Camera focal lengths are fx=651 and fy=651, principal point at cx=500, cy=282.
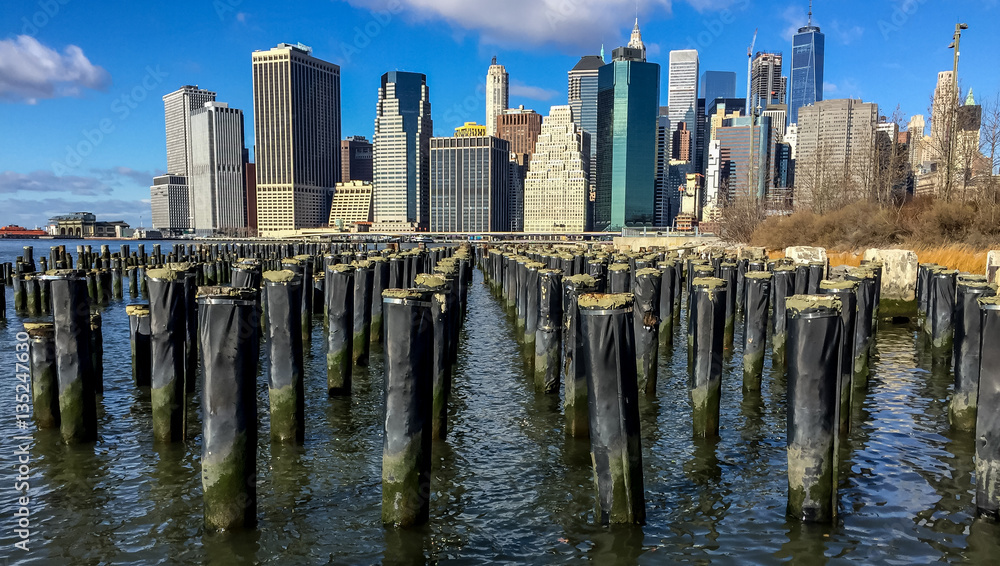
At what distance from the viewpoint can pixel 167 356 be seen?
10.9m

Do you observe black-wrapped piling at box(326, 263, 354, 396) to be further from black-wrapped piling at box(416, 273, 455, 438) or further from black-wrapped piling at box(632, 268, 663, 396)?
black-wrapped piling at box(632, 268, 663, 396)

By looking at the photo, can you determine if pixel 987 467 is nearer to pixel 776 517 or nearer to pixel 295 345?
pixel 776 517

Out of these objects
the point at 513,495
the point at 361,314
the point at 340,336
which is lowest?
the point at 513,495

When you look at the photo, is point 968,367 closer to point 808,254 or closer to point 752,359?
point 752,359

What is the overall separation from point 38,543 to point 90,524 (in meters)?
0.59

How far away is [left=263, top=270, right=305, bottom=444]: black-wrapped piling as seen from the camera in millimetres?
11180

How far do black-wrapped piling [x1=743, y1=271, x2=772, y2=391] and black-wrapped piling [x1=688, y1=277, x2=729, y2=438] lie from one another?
2.86 metres

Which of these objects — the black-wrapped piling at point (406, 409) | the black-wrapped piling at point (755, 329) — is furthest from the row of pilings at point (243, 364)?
the black-wrapped piling at point (755, 329)

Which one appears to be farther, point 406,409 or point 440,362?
point 440,362

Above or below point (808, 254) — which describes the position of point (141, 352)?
below

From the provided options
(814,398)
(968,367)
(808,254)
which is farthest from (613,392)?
(808,254)

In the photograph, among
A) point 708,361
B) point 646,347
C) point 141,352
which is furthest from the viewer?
point 141,352

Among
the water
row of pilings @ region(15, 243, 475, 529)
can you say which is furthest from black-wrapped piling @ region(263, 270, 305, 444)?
the water

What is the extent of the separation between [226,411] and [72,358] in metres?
4.86
